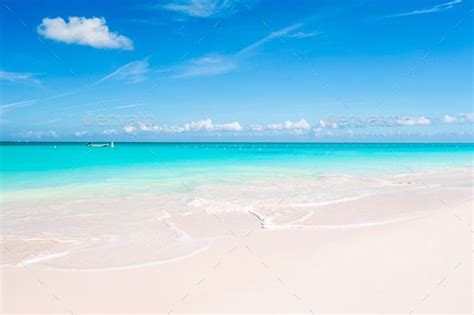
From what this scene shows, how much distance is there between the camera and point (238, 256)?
6.02m

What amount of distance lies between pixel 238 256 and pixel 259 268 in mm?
606

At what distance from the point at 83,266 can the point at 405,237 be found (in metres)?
5.10

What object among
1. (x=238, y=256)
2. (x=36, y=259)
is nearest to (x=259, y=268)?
(x=238, y=256)

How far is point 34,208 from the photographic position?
10547 mm

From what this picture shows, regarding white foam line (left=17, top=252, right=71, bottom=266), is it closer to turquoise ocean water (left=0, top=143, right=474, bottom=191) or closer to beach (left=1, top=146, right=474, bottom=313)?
beach (left=1, top=146, right=474, bottom=313)

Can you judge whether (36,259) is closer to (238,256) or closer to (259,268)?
(238,256)

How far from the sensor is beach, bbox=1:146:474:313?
4.55 m

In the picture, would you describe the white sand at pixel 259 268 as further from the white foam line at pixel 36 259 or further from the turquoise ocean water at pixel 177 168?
the turquoise ocean water at pixel 177 168

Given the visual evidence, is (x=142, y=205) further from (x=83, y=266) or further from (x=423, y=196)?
(x=423, y=196)

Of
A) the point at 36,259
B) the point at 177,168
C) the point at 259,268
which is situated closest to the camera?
the point at 259,268

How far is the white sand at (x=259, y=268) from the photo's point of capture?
4.50 meters

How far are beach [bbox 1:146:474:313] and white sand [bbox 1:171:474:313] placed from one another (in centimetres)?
2

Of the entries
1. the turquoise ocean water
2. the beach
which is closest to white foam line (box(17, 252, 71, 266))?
the beach


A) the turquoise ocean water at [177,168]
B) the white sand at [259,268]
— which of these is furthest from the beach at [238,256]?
the turquoise ocean water at [177,168]
